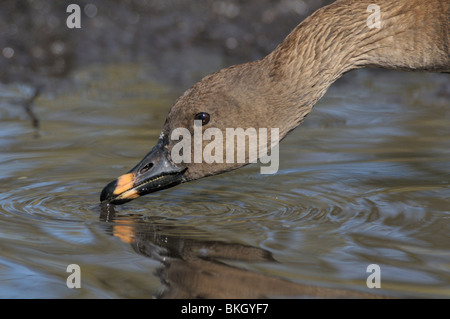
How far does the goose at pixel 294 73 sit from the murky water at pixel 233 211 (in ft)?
1.18

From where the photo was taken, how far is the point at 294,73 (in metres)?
6.54

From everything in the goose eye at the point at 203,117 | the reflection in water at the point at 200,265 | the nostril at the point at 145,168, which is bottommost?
the reflection in water at the point at 200,265

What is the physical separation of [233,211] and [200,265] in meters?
1.14

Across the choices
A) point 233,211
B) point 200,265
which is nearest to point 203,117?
point 233,211

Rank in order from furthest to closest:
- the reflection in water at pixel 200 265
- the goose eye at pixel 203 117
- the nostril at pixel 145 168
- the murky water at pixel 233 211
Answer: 1. the nostril at pixel 145 168
2. the goose eye at pixel 203 117
3. the murky water at pixel 233 211
4. the reflection in water at pixel 200 265

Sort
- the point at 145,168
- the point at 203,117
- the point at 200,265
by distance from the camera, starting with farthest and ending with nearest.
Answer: the point at 145,168 → the point at 203,117 → the point at 200,265

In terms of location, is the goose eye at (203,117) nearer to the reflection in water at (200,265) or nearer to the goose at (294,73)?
the goose at (294,73)

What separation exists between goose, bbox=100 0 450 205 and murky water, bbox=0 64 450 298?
360 mm

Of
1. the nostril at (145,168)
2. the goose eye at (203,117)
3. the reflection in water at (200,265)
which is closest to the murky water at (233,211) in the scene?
the reflection in water at (200,265)

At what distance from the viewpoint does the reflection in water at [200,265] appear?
5.05 metres

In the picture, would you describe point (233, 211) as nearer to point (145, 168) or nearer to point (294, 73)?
point (145, 168)

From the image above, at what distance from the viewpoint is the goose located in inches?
251

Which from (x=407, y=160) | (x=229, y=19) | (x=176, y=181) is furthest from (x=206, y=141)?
(x=229, y=19)

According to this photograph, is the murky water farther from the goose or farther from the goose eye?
the goose eye
